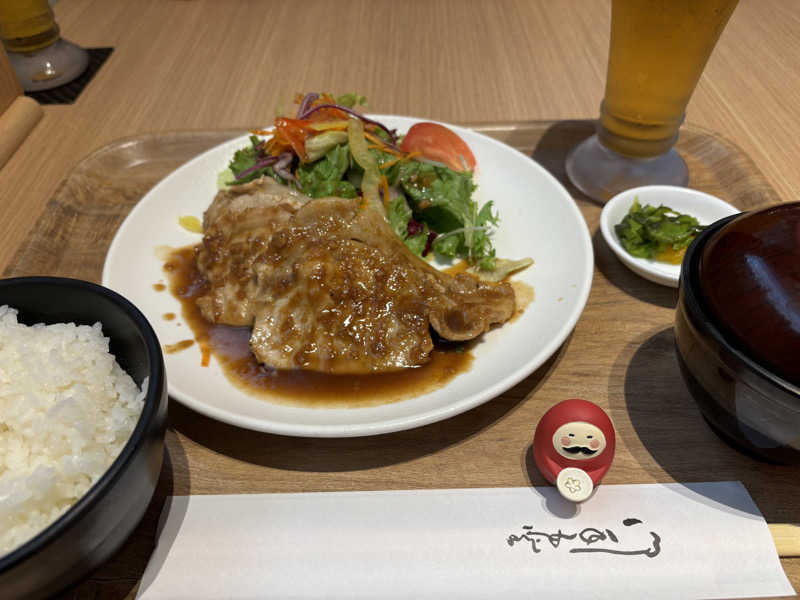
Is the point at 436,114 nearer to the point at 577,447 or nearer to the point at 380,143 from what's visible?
the point at 380,143

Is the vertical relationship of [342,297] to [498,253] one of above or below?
above

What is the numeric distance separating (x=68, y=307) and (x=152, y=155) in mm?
1472

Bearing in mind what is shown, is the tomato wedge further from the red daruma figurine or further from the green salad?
the red daruma figurine

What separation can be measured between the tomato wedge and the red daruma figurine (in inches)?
53.7

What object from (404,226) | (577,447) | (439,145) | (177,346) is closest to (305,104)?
(439,145)

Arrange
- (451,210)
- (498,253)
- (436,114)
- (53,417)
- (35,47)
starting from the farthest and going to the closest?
(35,47) < (436,114) < (451,210) < (498,253) < (53,417)

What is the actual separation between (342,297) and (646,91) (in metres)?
1.48

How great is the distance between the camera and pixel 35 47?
3342mm

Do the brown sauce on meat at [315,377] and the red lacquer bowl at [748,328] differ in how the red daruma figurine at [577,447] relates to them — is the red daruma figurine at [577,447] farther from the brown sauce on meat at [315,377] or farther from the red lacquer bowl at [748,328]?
the brown sauce on meat at [315,377]

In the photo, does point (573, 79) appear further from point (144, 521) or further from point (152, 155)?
point (144, 521)

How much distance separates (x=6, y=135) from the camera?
2.82 m

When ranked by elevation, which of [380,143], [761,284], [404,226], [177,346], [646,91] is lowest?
[404,226]

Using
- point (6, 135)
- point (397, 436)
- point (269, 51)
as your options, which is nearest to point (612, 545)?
point (397, 436)

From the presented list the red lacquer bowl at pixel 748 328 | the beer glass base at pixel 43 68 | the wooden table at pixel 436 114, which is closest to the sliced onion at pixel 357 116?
the wooden table at pixel 436 114
